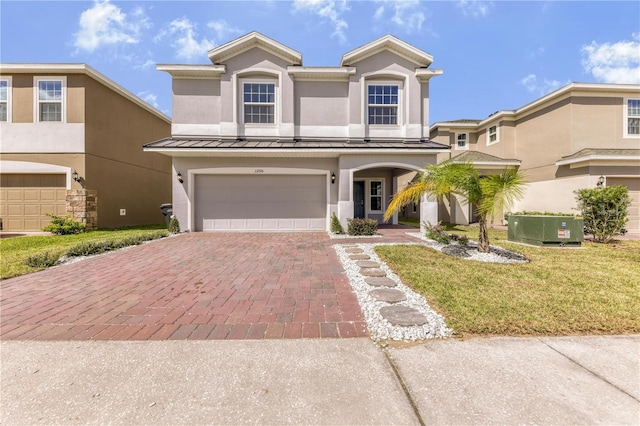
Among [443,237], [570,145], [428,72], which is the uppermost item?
[428,72]

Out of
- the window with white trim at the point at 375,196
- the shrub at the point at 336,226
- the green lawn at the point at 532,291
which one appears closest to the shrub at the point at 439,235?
the green lawn at the point at 532,291

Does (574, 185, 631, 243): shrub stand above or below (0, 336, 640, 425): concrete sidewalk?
above

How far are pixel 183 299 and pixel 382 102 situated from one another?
470 inches

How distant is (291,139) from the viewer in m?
12.2

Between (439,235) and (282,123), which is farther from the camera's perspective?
(282,123)

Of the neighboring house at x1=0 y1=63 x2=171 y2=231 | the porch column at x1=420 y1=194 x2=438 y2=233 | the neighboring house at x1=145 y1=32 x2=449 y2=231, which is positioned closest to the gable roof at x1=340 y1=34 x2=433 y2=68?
the neighboring house at x1=145 y1=32 x2=449 y2=231

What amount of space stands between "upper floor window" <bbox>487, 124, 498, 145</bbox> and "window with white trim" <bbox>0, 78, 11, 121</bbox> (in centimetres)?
2640

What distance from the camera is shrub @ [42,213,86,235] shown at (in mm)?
10859

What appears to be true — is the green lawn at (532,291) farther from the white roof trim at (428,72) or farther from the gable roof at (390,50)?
the gable roof at (390,50)

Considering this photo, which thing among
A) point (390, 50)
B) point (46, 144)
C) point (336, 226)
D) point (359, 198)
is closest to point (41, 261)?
point (336, 226)

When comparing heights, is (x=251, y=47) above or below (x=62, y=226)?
above

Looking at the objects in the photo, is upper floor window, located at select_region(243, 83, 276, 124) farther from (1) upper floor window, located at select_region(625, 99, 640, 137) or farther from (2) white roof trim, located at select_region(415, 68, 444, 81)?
(1) upper floor window, located at select_region(625, 99, 640, 137)

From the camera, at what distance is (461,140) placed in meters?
18.8

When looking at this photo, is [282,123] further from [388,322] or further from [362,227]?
[388,322]
